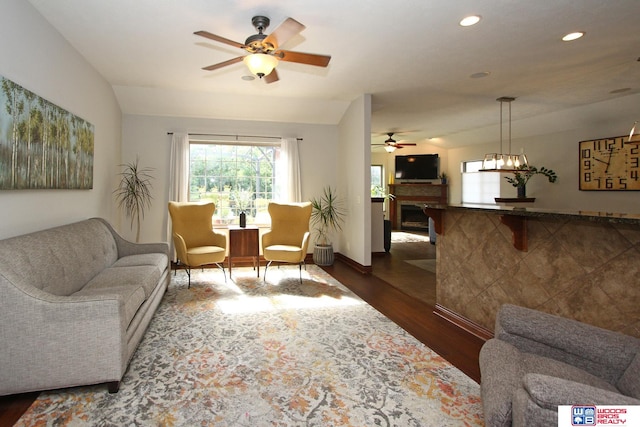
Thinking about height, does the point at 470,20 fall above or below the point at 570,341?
above

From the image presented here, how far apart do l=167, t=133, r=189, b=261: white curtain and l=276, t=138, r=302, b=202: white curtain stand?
1.60m

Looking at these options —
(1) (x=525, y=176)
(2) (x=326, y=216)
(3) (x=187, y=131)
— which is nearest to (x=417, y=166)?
(1) (x=525, y=176)

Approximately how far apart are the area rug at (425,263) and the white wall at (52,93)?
15.6 feet

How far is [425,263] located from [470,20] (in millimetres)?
4060

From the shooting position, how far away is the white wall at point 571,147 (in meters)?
6.07

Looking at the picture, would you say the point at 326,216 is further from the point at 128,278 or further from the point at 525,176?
the point at 525,176

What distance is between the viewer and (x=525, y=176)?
781 centimetres

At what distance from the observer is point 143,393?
7.35 ft

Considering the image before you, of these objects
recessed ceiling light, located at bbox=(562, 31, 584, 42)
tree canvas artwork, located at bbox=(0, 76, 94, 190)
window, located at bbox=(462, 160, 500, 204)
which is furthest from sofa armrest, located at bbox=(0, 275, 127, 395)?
window, located at bbox=(462, 160, 500, 204)

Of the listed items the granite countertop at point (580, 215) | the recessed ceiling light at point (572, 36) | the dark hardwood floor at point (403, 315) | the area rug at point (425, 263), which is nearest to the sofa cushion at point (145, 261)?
the dark hardwood floor at point (403, 315)

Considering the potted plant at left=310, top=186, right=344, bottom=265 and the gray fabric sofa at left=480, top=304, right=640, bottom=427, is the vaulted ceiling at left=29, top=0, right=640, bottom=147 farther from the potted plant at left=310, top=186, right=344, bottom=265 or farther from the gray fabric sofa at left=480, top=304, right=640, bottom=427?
the gray fabric sofa at left=480, top=304, right=640, bottom=427

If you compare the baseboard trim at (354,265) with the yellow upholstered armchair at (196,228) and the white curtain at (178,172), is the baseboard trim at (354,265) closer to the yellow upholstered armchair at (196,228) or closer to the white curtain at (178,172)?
the yellow upholstered armchair at (196,228)

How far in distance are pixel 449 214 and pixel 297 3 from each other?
2221 mm

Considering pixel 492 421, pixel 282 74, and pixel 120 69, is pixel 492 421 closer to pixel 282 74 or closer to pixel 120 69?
pixel 282 74
